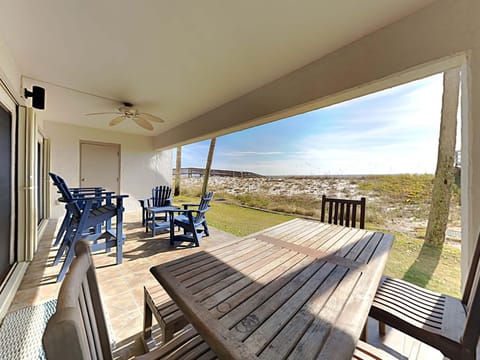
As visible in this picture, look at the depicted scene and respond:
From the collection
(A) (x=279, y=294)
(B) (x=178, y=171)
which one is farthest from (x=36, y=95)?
(B) (x=178, y=171)

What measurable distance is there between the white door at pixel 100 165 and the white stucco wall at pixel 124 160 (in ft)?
0.36

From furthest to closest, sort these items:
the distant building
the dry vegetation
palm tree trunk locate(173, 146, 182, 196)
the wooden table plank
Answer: palm tree trunk locate(173, 146, 182, 196), the distant building, the dry vegetation, the wooden table plank

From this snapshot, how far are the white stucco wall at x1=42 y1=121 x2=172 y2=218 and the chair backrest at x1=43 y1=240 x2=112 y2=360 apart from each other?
5.59 metres

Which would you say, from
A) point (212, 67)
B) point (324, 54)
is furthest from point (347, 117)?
point (212, 67)

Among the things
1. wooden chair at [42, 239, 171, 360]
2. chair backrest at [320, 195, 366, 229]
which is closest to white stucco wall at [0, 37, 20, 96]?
wooden chair at [42, 239, 171, 360]

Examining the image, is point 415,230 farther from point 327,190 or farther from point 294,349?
point 294,349

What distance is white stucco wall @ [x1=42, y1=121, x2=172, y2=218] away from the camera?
5004mm

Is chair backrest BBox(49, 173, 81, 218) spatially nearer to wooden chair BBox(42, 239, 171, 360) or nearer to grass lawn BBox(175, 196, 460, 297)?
wooden chair BBox(42, 239, 171, 360)

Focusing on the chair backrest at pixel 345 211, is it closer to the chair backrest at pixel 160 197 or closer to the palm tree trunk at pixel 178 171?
the chair backrest at pixel 160 197

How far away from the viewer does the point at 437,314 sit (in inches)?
43.0

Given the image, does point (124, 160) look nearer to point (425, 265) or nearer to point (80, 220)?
point (80, 220)

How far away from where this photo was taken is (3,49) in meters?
1.91

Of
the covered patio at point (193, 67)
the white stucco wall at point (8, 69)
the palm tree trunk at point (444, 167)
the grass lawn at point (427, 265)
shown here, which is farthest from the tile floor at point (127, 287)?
the white stucco wall at point (8, 69)

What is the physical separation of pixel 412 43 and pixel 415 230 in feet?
8.21
